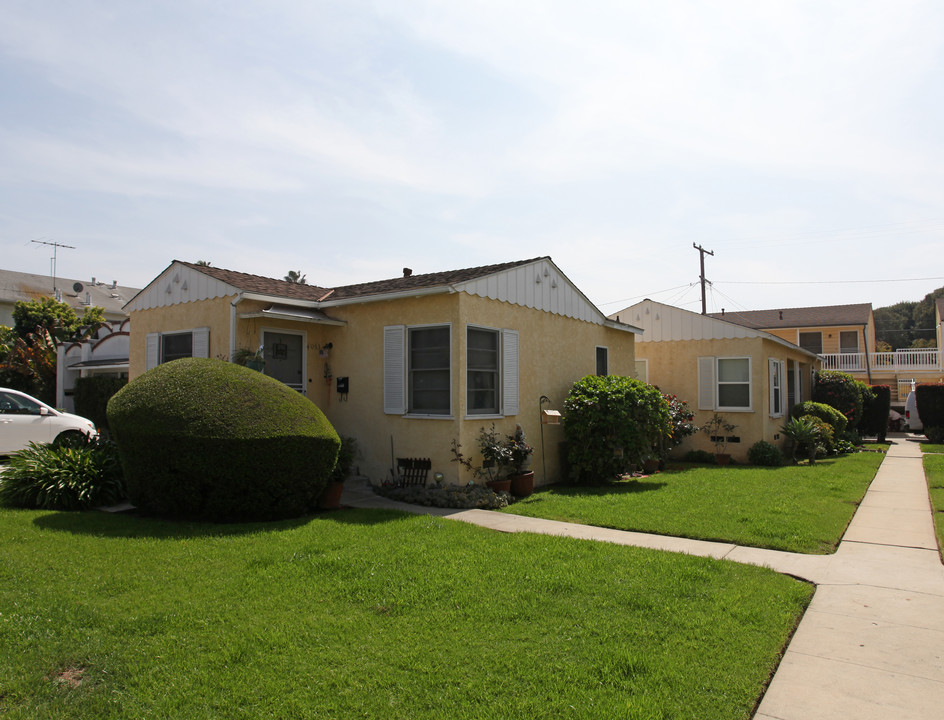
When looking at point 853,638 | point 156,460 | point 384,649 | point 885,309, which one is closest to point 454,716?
point 384,649

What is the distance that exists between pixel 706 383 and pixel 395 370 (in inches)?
→ 375

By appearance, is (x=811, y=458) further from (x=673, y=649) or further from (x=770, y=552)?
(x=673, y=649)

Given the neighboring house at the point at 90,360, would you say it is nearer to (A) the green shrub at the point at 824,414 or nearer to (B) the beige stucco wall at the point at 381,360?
(B) the beige stucco wall at the point at 381,360

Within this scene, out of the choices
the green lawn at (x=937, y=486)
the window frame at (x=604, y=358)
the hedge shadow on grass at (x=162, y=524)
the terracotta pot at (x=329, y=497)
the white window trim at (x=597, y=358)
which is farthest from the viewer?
the window frame at (x=604, y=358)

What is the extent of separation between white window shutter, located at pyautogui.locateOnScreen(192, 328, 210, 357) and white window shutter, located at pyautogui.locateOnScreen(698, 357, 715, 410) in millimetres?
11887

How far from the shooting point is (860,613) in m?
4.81

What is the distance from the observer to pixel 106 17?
7.82 metres

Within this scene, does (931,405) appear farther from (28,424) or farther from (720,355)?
(28,424)

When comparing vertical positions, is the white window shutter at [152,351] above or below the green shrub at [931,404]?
above

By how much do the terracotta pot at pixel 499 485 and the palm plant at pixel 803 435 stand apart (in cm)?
904

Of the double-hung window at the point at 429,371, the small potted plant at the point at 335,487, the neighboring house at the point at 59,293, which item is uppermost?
the neighboring house at the point at 59,293

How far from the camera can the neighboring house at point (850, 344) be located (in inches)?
1265

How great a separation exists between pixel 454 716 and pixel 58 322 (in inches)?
1201

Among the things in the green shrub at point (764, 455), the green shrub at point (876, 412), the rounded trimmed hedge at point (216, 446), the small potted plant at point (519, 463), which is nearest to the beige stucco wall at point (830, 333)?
the green shrub at point (876, 412)
